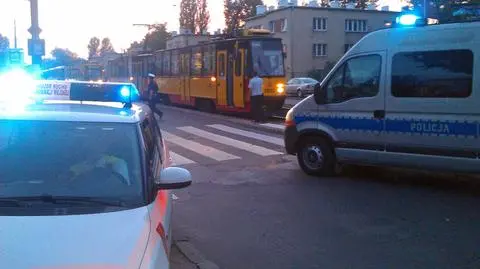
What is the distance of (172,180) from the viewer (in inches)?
161

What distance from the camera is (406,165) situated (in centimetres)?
859

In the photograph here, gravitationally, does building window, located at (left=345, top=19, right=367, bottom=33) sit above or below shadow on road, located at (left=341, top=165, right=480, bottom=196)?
above

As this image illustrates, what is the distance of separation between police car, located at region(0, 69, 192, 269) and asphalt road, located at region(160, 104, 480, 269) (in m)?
1.87

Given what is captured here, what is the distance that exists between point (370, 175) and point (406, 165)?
Result: 1377 millimetres

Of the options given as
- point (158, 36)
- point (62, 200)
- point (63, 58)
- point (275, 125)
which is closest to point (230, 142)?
point (275, 125)

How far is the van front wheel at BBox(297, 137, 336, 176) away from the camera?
960 centimetres

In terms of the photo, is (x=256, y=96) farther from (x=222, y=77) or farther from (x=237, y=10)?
(x=237, y=10)

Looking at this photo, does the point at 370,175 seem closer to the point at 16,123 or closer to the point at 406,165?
the point at 406,165

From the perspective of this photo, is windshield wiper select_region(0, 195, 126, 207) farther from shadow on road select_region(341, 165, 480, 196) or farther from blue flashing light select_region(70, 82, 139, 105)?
shadow on road select_region(341, 165, 480, 196)

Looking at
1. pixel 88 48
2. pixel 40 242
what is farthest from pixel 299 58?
pixel 88 48

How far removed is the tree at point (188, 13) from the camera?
Answer: 77.6 metres

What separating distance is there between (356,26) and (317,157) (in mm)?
53686

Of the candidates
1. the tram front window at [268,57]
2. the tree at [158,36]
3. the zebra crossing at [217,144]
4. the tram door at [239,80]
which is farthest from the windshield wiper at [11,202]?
the tree at [158,36]

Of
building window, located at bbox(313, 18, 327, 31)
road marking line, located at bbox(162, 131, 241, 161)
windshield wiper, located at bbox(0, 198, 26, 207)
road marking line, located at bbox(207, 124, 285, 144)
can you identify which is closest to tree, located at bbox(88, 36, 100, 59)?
building window, located at bbox(313, 18, 327, 31)
